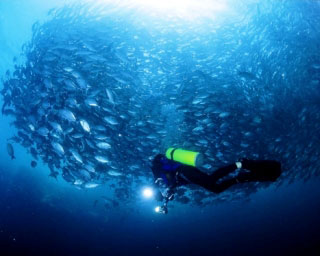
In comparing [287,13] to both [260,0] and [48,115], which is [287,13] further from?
[48,115]

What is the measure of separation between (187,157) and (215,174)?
0.72 meters

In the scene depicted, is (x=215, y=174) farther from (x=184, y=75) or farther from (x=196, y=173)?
(x=184, y=75)

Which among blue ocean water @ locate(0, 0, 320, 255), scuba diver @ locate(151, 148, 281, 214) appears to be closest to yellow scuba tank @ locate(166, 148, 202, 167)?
scuba diver @ locate(151, 148, 281, 214)

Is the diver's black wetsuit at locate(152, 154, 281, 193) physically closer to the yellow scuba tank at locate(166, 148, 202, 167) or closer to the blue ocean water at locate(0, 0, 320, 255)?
the yellow scuba tank at locate(166, 148, 202, 167)

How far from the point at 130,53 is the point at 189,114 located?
14.4ft

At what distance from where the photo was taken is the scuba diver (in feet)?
14.6

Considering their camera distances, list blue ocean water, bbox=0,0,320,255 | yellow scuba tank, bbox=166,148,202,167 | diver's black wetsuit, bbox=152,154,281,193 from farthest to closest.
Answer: blue ocean water, bbox=0,0,320,255 < yellow scuba tank, bbox=166,148,202,167 < diver's black wetsuit, bbox=152,154,281,193

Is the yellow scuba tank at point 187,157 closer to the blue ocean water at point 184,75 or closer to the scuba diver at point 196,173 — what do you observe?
the scuba diver at point 196,173

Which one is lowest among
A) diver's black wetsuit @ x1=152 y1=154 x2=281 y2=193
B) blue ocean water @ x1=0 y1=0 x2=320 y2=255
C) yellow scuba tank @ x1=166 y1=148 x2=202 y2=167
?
diver's black wetsuit @ x1=152 y1=154 x2=281 y2=193

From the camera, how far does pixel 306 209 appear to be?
25516mm

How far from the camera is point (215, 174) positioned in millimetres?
4719

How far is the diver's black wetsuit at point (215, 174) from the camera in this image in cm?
442

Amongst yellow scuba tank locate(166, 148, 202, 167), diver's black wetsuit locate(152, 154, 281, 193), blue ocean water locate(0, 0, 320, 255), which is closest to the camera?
diver's black wetsuit locate(152, 154, 281, 193)

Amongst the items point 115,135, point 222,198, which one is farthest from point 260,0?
point 222,198
